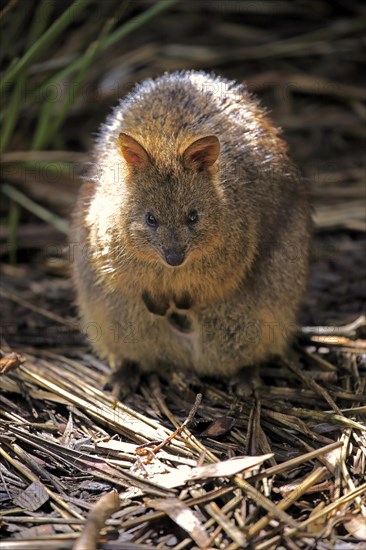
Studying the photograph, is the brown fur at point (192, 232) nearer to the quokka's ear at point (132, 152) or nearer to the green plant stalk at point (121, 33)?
the quokka's ear at point (132, 152)

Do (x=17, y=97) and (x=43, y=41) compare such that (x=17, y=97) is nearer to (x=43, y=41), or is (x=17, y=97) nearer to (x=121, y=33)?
(x=43, y=41)

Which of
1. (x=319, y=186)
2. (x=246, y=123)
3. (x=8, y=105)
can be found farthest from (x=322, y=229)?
(x=8, y=105)

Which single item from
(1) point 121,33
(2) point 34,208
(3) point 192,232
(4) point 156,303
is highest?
(1) point 121,33

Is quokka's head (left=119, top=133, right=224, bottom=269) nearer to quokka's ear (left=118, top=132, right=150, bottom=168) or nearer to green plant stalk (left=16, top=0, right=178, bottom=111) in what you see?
quokka's ear (left=118, top=132, right=150, bottom=168)

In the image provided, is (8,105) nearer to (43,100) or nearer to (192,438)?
(43,100)

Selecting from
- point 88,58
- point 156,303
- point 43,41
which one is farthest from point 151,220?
point 88,58

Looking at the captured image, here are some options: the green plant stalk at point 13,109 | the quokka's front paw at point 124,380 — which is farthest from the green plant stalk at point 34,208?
the quokka's front paw at point 124,380
